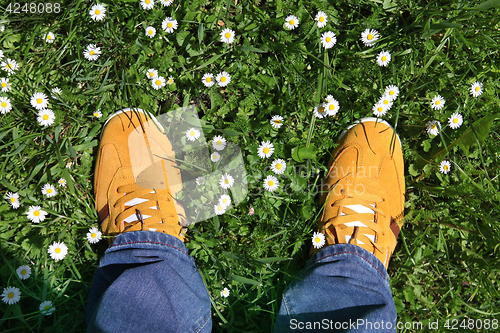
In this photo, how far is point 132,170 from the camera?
220 centimetres

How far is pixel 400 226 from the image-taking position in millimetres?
2168

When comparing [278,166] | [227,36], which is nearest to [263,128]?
[278,166]

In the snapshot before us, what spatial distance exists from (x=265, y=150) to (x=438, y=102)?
1.18m

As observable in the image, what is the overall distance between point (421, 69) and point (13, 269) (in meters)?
3.00

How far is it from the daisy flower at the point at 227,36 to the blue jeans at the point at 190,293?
51.0 inches

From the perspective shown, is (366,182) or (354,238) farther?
(366,182)

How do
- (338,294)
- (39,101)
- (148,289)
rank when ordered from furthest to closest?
(39,101) → (338,294) → (148,289)

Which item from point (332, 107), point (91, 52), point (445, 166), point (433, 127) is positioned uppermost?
point (91, 52)

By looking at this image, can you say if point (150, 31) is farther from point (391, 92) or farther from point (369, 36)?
point (391, 92)

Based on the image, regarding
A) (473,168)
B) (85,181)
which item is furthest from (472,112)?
(85,181)

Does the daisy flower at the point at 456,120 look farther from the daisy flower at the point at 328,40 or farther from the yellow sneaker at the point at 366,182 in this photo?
the daisy flower at the point at 328,40

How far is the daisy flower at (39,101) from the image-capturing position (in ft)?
6.94

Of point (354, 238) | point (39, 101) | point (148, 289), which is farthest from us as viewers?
point (39, 101)

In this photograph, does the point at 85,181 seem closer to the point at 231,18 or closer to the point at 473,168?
the point at 231,18
